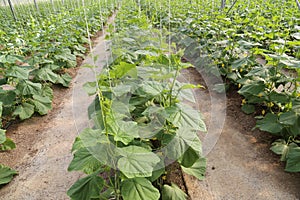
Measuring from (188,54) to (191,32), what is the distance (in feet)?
2.61

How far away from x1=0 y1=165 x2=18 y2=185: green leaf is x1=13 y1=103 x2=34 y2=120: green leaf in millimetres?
1081

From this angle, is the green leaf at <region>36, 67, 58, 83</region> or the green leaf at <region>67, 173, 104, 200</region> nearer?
the green leaf at <region>67, 173, 104, 200</region>

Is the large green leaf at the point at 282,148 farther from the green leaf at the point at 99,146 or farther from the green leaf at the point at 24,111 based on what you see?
the green leaf at the point at 24,111

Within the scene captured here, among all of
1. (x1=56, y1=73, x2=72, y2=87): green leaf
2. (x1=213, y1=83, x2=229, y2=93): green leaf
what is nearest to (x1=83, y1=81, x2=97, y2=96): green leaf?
(x1=213, y1=83, x2=229, y2=93): green leaf

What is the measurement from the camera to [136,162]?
1.46 meters

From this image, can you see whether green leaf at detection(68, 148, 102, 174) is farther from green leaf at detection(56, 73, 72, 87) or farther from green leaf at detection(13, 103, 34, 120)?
green leaf at detection(56, 73, 72, 87)

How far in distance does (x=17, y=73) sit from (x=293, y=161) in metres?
3.36

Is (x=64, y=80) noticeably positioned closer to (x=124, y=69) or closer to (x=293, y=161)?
(x=124, y=69)

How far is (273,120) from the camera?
2953mm

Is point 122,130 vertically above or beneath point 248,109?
above

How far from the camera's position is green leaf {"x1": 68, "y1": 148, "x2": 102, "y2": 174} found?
155 cm

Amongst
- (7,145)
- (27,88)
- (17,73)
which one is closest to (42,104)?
(27,88)

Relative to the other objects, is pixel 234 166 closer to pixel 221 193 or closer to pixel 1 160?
pixel 221 193

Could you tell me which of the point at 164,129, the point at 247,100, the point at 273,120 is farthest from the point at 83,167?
the point at 247,100
